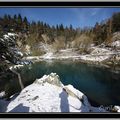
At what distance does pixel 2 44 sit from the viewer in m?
2.68

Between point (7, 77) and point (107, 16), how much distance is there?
1.14m

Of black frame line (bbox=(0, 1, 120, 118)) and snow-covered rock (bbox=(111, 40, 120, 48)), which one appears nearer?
black frame line (bbox=(0, 1, 120, 118))

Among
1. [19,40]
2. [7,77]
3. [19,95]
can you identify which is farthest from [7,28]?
[19,95]

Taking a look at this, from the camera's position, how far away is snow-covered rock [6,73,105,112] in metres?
2.59

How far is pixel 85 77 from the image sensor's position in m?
2.68

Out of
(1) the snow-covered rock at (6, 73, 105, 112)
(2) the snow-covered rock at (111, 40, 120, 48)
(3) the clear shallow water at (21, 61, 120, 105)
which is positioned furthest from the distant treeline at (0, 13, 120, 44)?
(1) the snow-covered rock at (6, 73, 105, 112)

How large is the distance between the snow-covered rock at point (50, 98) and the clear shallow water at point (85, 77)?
0.05 metres

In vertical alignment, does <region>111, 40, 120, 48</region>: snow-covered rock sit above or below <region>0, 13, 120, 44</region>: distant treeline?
below

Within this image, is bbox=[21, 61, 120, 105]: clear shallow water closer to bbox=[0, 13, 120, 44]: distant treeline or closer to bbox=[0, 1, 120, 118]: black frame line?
bbox=[0, 1, 120, 118]: black frame line

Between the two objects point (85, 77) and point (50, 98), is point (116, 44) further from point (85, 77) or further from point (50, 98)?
point (50, 98)

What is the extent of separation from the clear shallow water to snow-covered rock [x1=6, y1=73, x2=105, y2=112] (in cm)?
5

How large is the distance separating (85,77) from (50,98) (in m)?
0.40
